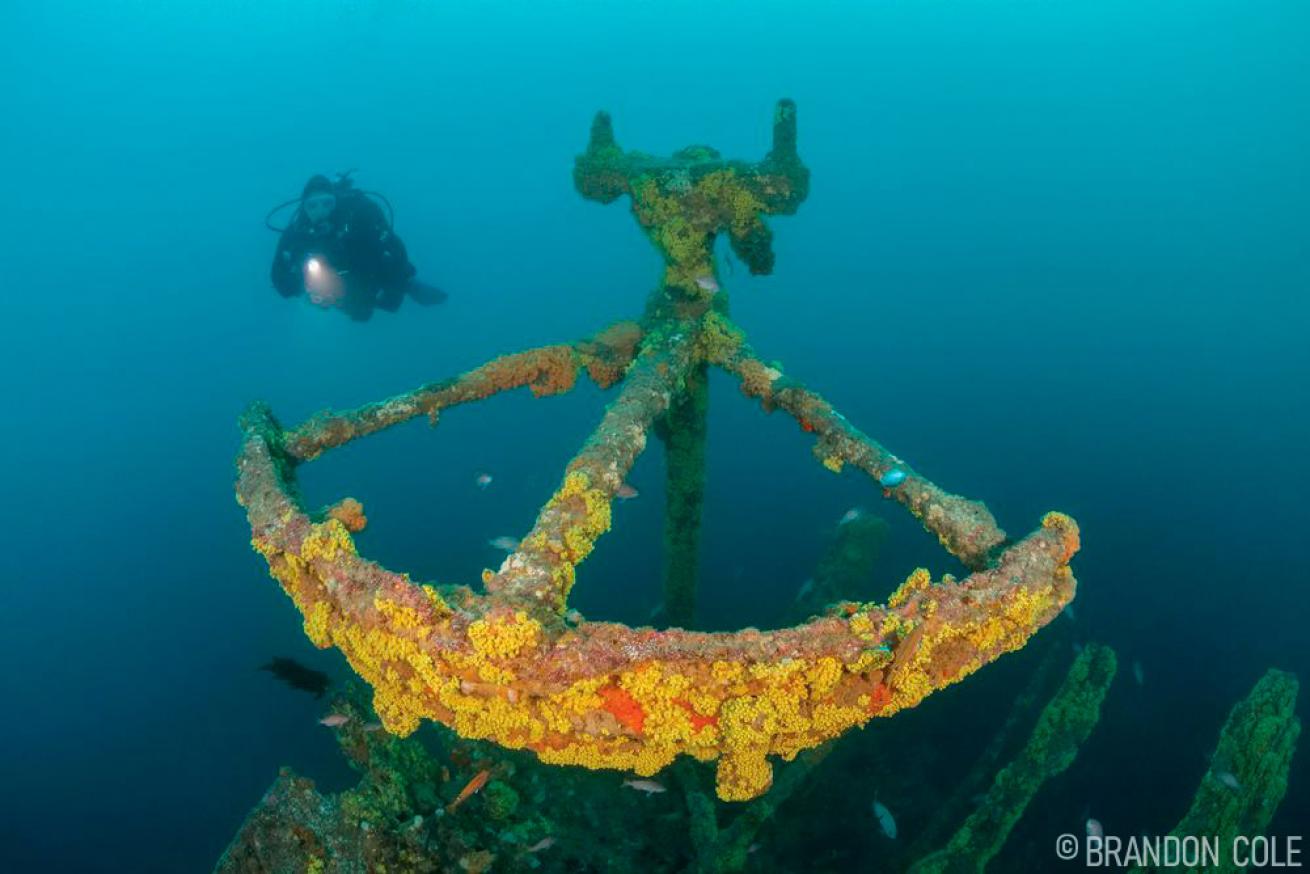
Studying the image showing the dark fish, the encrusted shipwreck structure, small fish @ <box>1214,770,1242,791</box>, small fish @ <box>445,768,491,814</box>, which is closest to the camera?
the encrusted shipwreck structure

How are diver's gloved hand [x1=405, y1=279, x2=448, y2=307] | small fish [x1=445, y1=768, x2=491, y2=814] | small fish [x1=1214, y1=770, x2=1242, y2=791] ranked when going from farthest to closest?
diver's gloved hand [x1=405, y1=279, x2=448, y2=307]
small fish [x1=1214, y1=770, x2=1242, y2=791]
small fish [x1=445, y1=768, x2=491, y2=814]

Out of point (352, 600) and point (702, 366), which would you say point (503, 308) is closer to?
point (702, 366)

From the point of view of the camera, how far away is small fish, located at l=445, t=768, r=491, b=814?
446 centimetres

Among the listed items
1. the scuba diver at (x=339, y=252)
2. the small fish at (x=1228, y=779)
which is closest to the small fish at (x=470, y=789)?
the small fish at (x=1228, y=779)

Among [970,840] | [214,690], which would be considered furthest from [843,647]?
[214,690]

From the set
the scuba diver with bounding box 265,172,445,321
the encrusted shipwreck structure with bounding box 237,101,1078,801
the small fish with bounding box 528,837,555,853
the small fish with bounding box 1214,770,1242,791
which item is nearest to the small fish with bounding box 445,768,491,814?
the small fish with bounding box 528,837,555,853

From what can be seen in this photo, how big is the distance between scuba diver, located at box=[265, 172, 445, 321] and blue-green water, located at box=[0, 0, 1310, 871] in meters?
6.47

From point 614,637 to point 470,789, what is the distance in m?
2.95

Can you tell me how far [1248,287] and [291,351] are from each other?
43030 millimetres

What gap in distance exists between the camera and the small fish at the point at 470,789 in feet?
14.6

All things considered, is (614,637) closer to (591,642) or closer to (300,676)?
(591,642)

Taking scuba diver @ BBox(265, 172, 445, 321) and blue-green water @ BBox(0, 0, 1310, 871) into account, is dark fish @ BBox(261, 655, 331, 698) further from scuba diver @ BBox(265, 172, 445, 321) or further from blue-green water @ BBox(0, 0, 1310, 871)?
scuba diver @ BBox(265, 172, 445, 321)

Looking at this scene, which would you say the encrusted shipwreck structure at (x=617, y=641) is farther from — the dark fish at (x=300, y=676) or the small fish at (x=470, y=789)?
the small fish at (x=470, y=789)

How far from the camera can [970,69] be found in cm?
7469
